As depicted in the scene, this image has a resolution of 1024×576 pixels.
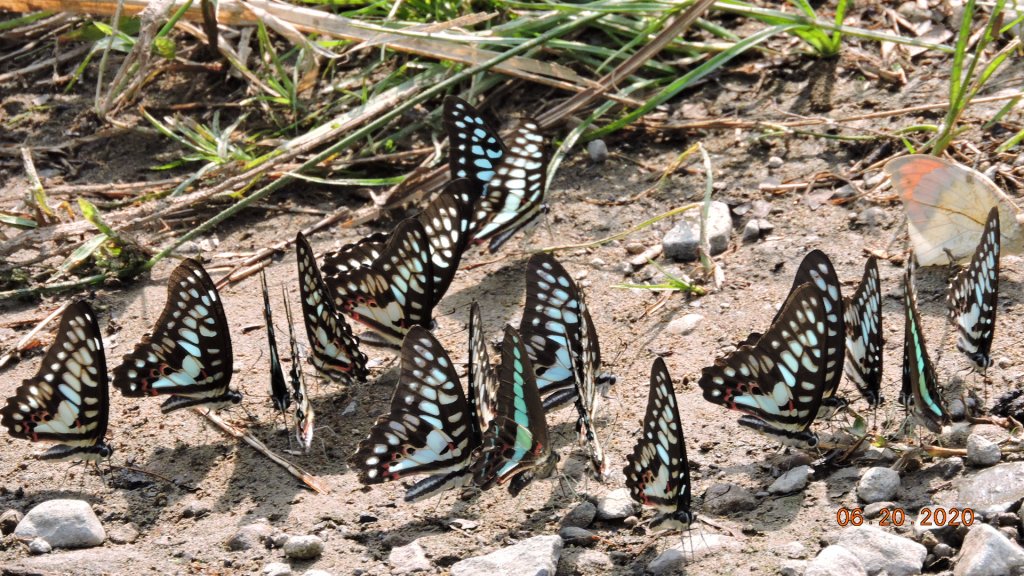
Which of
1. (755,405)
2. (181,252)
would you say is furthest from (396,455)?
(181,252)

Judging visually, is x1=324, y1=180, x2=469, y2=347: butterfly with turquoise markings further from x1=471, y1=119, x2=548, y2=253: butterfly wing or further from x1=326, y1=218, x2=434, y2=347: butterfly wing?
x1=471, y1=119, x2=548, y2=253: butterfly wing

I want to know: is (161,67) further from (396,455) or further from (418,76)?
(396,455)

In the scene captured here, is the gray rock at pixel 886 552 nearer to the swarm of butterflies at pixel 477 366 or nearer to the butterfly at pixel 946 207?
the swarm of butterflies at pixel 477 366

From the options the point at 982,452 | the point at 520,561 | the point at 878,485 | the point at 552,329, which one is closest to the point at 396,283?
the point at 552,329

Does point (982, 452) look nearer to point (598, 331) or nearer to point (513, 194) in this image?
point (598, 331)

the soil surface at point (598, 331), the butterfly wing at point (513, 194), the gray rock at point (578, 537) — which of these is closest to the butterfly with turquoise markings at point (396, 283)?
the soil surface at point (598, 331)

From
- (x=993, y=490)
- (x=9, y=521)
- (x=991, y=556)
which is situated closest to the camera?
(x=991, y=556)
